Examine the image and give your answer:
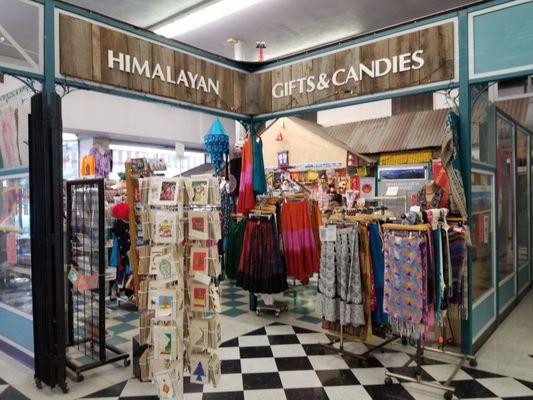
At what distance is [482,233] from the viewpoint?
13.9ft

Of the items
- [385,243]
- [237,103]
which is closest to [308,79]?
[237,103]

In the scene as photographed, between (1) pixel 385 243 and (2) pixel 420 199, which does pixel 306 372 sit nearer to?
(1) pixel 385 243

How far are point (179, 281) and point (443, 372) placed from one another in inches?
97.4

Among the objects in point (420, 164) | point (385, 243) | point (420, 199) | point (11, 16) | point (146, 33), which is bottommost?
point (385, 243)

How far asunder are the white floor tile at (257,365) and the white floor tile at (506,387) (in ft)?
5.79

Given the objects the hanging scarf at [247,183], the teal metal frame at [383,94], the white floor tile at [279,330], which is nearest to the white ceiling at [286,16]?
the teal metal frame at [383,94]

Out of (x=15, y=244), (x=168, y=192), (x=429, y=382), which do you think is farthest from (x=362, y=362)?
(x=15, y=244)

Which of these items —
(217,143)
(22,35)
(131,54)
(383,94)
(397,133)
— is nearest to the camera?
(22,35)

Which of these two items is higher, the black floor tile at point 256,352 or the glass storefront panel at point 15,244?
the glass storefront panel at point 15,244

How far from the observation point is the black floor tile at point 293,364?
3.67 meters

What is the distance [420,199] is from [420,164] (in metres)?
5.32

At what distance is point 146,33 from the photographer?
4.03 meters

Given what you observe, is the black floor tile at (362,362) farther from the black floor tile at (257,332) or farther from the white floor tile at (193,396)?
the white floor tile at (193,396)

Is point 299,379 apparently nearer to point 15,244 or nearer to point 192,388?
point 192,388
